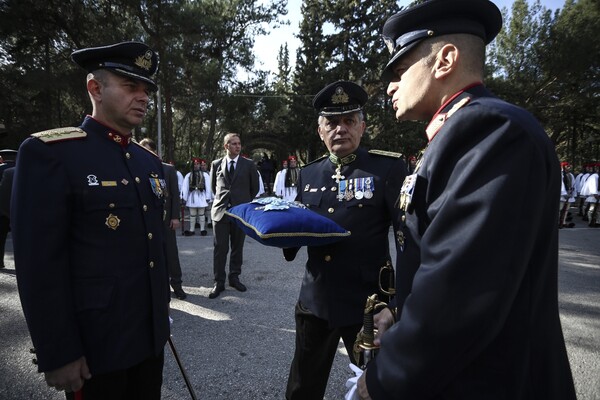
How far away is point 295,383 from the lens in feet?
6.95

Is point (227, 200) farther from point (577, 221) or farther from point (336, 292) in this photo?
point (577, 221)

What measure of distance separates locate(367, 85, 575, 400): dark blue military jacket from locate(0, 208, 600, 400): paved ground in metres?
2.04

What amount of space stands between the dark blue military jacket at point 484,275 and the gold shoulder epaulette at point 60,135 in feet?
5.50

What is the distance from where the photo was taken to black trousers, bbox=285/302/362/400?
211 centimetres

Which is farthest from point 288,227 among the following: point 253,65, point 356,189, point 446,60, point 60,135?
point 253,65

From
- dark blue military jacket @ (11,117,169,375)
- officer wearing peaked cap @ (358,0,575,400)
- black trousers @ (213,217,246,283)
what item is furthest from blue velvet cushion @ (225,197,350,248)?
black trousers @ (213,217,246,283)

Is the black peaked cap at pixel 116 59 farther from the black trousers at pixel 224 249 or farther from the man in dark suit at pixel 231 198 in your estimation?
the man in dark suit at pixel 231 198

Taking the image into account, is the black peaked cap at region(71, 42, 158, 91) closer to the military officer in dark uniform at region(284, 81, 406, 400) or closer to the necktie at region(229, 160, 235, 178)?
the military officer in dark uniform at region(284, 81, 406, 400)

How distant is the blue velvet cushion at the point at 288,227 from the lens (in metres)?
1.75

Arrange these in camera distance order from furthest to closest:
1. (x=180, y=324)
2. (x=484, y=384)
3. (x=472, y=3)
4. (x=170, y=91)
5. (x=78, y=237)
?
(x=170, y=91) < (x=180, y=324) < (x=78, y=237) < (x=472, y=3) < (x=484, y=384)

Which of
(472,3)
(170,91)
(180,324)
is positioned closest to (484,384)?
(472,3)

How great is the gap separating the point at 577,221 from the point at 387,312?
1467 centimetres

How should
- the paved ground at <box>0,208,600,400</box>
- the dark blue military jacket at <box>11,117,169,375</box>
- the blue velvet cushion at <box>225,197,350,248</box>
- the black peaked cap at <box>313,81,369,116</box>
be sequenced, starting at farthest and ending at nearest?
the paved ground at <box>0,208,600,400</box>, the black peaked cap at <box>313,81,369,116</box>, the blue velvet cushion at <box>225,197,350,248</box>, the dark blue military jacket at <box>11,117,169,375</box>

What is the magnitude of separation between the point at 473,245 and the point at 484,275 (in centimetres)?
7
